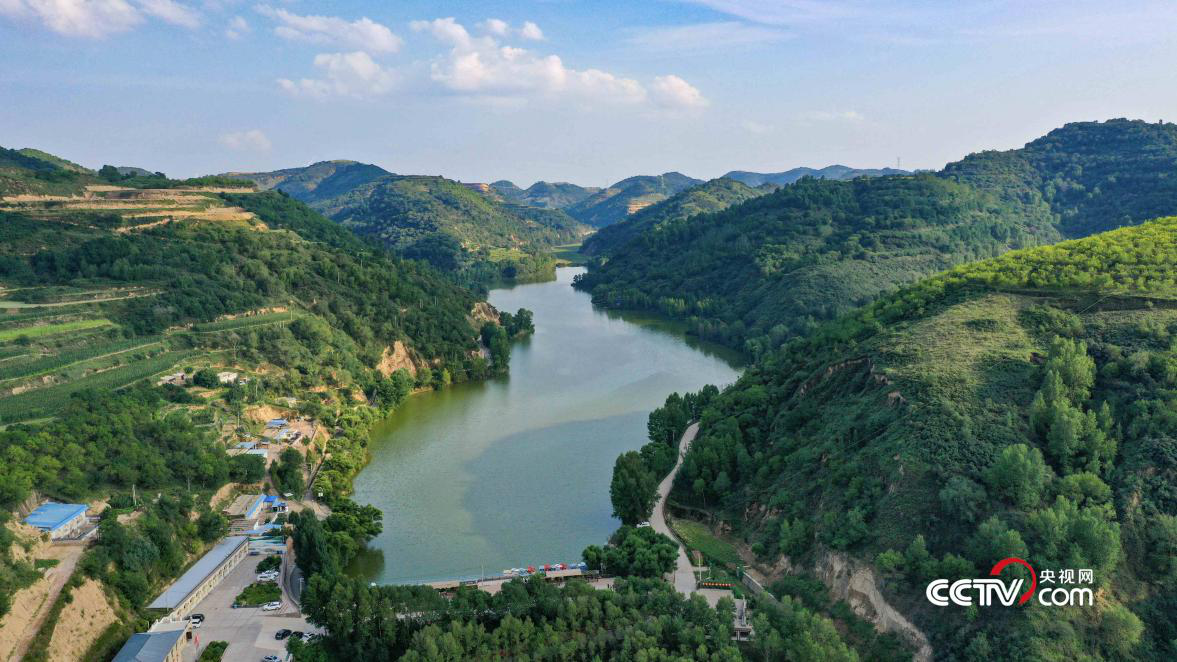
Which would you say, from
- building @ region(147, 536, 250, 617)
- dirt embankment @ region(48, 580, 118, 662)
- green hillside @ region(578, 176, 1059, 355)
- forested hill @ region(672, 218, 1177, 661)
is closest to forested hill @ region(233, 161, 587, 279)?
green hillside @ region(578, 176, 1059, 355)

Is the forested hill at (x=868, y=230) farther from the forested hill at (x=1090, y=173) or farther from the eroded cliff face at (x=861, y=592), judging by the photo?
the eroded cliff face at (x=861, y=592)

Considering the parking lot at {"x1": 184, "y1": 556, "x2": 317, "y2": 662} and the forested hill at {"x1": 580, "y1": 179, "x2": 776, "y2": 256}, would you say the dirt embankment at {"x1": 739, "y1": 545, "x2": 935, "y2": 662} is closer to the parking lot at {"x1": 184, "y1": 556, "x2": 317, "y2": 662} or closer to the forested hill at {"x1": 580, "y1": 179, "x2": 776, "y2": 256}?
the parking lot at {"x1": 184, "y1": 556, "x2": 317, "y2": 662}

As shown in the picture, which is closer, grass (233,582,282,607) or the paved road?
grass (233,582,282,607)

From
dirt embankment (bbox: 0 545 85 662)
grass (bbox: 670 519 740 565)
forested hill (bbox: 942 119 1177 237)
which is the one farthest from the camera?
forested hill (bbox: 942 119 1177 237)

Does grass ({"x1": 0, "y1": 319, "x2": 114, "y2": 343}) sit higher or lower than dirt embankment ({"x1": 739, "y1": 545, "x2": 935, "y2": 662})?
higher

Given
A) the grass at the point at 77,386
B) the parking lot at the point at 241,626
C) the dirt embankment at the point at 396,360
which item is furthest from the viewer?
the dirt embankment at the point at 396,360

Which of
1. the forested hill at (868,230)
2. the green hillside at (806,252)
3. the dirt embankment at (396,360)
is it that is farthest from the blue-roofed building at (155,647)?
the green hillside at (806,252)
